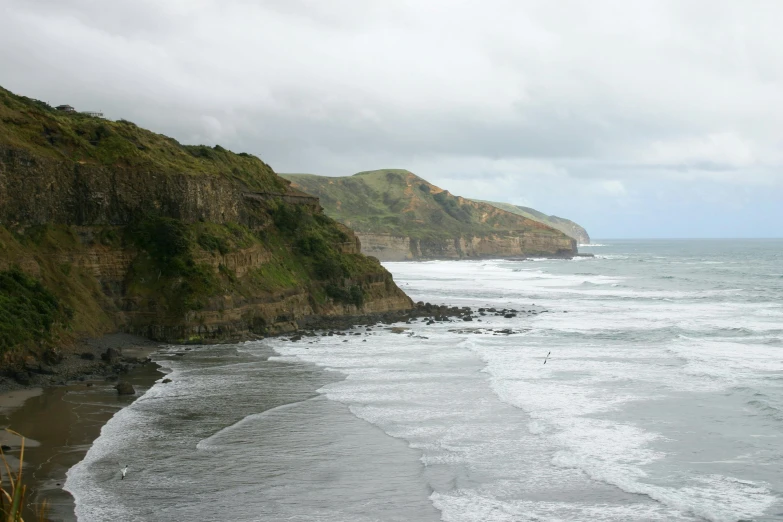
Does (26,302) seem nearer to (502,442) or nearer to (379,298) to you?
(502,442)

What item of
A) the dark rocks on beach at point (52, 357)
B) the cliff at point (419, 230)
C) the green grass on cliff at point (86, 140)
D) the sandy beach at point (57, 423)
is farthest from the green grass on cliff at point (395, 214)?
the sandy beach at point (57, 423)

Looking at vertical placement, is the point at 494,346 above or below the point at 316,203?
below

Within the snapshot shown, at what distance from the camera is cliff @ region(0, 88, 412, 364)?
37750mm

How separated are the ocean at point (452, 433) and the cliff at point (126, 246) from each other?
4.37 metres

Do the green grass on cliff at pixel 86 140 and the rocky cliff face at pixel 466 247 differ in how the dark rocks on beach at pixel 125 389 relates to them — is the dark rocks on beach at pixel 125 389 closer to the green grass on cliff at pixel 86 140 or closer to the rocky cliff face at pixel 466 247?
the green grass on cliff at pixel 86 140

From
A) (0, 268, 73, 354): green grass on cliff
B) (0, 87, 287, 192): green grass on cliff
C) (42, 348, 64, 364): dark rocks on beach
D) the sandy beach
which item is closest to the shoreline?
the sandy beach

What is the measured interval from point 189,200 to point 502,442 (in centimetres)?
3131

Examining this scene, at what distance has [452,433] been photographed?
887 inches

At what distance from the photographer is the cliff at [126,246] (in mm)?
37750

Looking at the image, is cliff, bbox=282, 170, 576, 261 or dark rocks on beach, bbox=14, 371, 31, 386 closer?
dark rocks on beach, bbox=14, 371, 31, 386

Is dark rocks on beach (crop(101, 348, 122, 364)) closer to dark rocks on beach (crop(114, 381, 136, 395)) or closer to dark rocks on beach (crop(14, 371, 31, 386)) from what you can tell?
dark rocks on beach (crop(14, 371, 31, 386))

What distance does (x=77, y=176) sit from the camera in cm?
4262

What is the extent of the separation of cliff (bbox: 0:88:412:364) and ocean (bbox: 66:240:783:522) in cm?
437

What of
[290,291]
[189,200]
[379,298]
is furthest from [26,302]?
[379,298]
